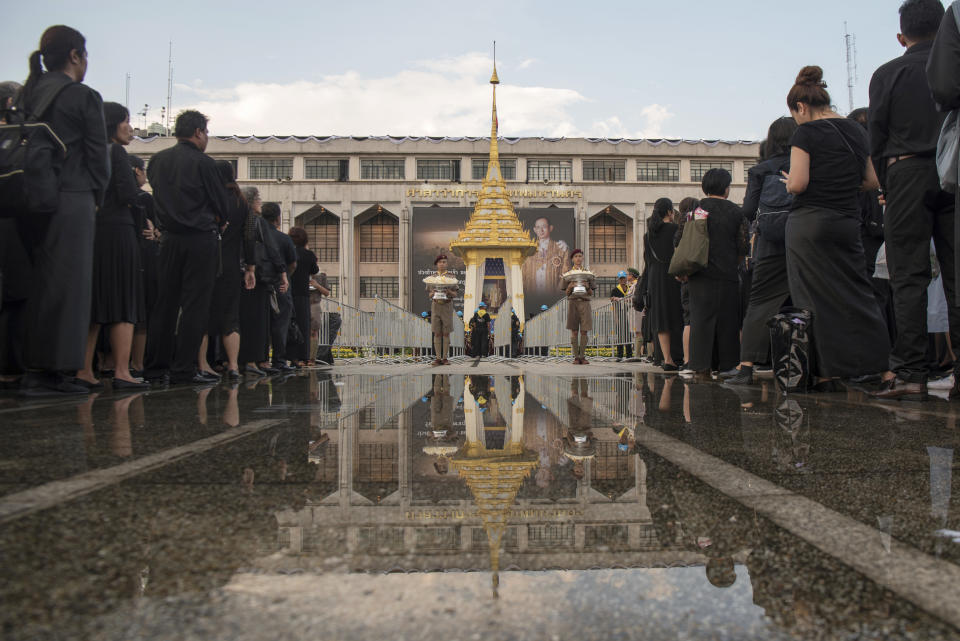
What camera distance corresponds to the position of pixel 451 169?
45531 mm

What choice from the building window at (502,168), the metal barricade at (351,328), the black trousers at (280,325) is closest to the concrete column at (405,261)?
the building window at (502,168)

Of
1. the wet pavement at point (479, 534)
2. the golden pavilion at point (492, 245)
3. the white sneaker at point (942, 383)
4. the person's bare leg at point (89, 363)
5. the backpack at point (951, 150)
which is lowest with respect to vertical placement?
the wet pavement at point (479, 534)

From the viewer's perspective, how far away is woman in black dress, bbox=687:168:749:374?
5.38 metres

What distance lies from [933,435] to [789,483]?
1084 mm

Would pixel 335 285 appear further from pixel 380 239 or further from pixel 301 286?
pixel 301 286

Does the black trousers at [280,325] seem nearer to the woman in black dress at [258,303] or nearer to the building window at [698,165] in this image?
the woman in black dress at [258,303]

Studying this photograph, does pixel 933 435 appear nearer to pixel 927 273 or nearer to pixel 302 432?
pixel 927 273

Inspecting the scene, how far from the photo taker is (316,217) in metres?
45.2

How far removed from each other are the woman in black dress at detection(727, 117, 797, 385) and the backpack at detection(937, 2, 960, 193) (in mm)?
1389

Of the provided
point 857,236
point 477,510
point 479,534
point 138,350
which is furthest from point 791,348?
point 138,350

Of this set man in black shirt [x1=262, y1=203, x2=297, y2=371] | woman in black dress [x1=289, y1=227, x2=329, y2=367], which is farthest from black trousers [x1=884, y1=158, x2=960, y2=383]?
woman in black dress [x1=289, y1=227, x2=329, y2=367]

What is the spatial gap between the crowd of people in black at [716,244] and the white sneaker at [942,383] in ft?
0.07

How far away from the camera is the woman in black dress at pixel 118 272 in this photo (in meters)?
4.37

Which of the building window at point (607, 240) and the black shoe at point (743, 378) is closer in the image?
the black shoe at point (743, 378)
